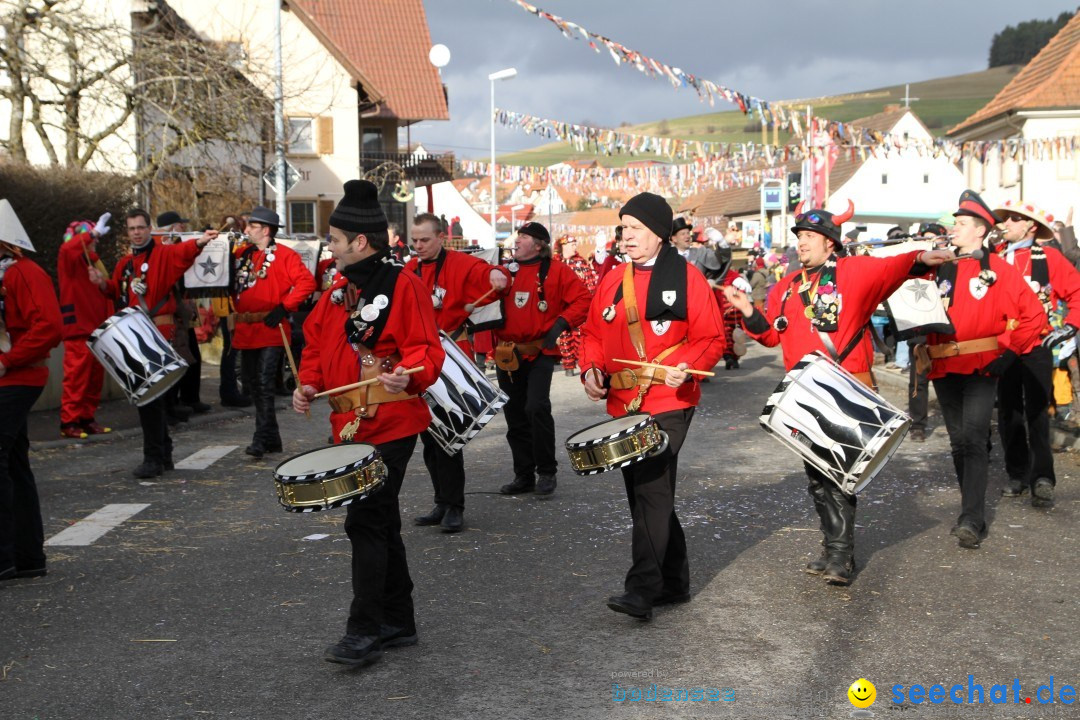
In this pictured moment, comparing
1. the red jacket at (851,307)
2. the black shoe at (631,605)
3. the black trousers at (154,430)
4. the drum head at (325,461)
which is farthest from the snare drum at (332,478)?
the black trousers at (154,430)

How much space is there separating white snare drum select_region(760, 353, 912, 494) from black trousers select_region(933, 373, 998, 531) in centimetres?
139

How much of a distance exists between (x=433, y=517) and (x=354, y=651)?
2.92 meters

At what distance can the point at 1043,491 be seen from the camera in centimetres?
819

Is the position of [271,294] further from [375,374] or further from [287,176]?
[287,176]

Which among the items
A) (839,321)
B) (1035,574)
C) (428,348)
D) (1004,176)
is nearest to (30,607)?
(428,348)

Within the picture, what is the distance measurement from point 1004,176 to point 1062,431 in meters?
29.9

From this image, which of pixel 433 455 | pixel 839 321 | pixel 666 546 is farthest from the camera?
pixel 433 455

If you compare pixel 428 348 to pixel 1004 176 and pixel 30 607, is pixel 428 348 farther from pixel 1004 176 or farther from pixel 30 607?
pixel 1004 176

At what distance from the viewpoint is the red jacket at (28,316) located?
6820 mm

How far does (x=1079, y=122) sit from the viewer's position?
34031mm

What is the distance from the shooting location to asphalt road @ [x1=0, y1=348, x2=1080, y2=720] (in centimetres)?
486

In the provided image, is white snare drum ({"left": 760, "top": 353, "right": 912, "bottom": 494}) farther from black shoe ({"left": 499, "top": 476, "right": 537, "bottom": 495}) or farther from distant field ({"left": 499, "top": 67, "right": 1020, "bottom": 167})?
distant field ({"left": 499, "top": 67, "right": 1020, "bottom": 167})

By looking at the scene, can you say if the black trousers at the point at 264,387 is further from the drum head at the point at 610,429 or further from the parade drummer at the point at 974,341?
the parade drummer at the point at 974,341

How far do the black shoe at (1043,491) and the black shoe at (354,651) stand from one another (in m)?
5.01
